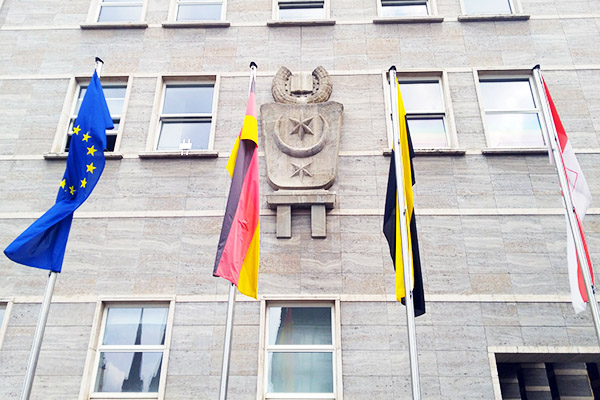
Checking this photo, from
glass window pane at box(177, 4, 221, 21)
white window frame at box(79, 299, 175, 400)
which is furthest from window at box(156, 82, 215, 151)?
white window frame at box(79, 299, 175, 400)

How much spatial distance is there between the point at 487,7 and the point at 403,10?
6.59ft

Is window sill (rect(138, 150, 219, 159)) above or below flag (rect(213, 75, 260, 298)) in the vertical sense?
above

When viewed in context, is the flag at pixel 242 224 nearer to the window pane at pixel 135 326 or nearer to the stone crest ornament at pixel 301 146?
the stone crest ornament at pixel 301 146

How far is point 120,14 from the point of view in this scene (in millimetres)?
12539

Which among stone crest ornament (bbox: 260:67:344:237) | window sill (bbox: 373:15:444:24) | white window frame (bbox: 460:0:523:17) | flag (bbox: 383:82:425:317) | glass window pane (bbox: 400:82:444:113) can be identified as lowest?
flag (bbox: 383:82:425:317)

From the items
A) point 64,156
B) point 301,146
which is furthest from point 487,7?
point 64,156

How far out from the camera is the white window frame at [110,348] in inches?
330

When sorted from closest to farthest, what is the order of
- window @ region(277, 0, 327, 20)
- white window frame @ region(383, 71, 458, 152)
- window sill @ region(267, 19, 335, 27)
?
white window frame @ region(383, 71, 458, 152) < window sill @ region(267, 19, 335, 27) < window @ region(277, 0, 327, 20)

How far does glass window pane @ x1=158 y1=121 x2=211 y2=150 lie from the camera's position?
10.8 meters

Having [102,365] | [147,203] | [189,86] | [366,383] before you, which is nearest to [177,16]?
[189,86]

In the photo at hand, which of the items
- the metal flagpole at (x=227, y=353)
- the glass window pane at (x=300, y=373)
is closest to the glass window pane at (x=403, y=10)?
the glass window pane at (x=300, y=373)

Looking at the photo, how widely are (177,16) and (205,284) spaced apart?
22.7 feet

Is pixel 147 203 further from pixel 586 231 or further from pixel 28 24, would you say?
pixel 586 231

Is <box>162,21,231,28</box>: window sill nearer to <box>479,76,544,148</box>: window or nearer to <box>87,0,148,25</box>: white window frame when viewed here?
<box>87,0,148,25</box>: white window frame
